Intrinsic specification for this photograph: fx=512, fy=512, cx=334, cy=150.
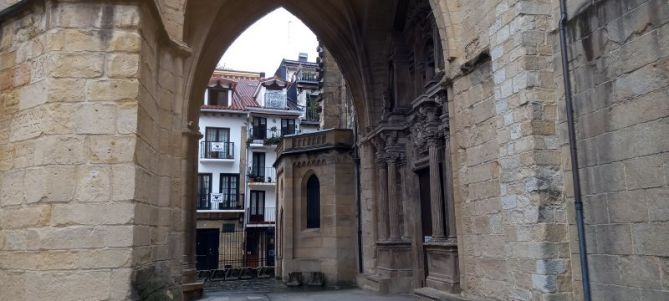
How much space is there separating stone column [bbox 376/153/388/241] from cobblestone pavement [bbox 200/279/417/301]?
5.11ft

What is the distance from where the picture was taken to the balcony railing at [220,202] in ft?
93.4

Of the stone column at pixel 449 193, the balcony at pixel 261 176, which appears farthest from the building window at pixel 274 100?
the stone column at pixel 449 193

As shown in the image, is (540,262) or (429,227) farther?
(429,227)

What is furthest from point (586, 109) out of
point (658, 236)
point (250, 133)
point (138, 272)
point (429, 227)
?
point (250, 133)

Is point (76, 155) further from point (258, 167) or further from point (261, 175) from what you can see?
point (261, 175)

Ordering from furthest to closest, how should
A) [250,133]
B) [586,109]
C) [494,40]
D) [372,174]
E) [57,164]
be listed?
[250,133] < [372,174] < [494,40] < [586,109] < [57,164]

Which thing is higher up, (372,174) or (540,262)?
(372,174)

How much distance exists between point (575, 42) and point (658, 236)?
211 centimetres

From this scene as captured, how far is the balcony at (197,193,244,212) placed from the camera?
93.3 feet

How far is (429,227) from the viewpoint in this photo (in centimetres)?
1076

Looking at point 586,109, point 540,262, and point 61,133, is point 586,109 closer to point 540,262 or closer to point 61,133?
point 540,262

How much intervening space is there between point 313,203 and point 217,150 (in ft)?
46.4

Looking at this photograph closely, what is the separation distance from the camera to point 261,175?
2973 cm

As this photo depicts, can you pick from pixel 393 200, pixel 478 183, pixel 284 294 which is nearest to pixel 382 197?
pixel 393 200
